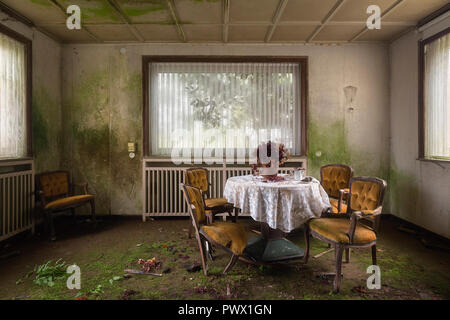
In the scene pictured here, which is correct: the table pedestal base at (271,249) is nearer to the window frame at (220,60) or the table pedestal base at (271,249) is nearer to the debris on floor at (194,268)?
the debris on floor at (194,268)

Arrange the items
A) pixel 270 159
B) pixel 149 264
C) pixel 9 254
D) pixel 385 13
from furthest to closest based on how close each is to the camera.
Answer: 1. pixel 385 13
2. pixel 9 254
3. pixel 270 159
4. pixel 149 264

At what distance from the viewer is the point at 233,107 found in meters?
4.82

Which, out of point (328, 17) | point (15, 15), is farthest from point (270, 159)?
point (15, 15)

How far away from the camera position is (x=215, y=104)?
4.82 metres

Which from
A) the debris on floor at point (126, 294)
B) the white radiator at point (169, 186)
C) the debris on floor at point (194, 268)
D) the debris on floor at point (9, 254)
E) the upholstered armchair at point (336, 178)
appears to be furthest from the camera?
the white radiator at point (169, 186)

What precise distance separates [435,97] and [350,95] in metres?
1.34

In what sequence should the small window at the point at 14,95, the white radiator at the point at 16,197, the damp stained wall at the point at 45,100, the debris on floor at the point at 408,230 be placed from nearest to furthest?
the white radiator at the point at 16,197
the small window at the point at 14,95
the debris on floor at the point at 408,230
the damp stained wall at the point at 45,100

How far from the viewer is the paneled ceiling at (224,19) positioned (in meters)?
3.46

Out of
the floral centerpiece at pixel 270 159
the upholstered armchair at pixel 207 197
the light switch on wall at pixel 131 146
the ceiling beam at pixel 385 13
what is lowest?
the upholstered armchair at pixel 207 197

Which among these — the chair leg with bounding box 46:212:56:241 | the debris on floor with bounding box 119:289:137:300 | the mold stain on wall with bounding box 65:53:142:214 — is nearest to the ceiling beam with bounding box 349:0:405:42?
the mold stain on wall with bounding box 65:53:142:214

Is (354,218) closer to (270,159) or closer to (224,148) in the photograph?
(270,159)

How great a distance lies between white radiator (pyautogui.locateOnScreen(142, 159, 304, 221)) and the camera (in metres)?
4.62

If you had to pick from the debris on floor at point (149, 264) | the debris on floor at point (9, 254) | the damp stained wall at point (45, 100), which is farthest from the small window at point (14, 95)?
the debris on floor at point (149, 264)

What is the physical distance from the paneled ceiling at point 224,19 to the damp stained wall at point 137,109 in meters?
0.23
